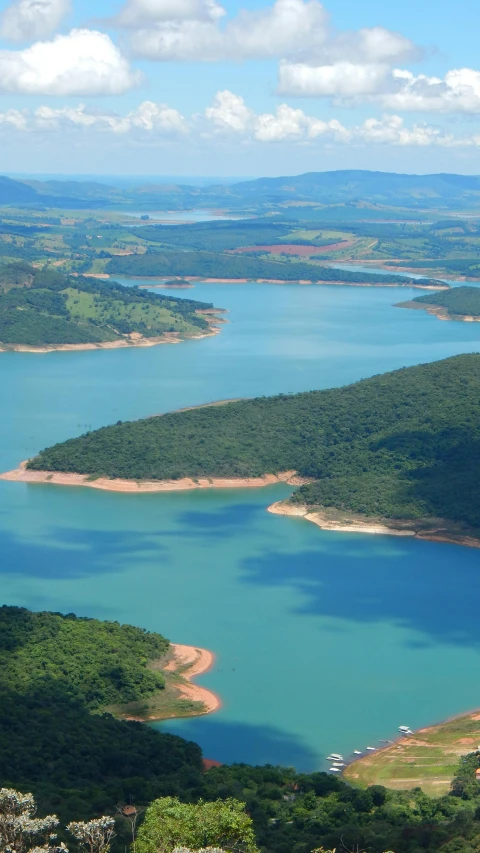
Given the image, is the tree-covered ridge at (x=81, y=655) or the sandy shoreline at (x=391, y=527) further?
the sandy shoreline at (x=391, y=527)

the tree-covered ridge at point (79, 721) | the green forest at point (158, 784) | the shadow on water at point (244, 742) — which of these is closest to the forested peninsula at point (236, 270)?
Answer: the tree-covered ridge at point (79, 721)

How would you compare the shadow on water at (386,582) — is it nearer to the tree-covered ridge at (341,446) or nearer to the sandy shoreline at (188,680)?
the tree-covered ridge at (341,446)

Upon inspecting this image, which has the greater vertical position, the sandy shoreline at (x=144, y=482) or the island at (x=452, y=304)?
the island at (x=452, y=304)

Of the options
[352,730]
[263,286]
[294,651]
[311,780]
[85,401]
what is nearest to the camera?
[311,780]

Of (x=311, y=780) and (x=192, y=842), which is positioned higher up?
(x=192, y=842)

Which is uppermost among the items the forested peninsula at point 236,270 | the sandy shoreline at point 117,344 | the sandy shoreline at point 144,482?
the forested peninsula at point 236,270

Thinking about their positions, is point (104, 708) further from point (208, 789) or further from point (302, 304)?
point (302, 304)

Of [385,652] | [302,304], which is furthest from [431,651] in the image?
[302,304]

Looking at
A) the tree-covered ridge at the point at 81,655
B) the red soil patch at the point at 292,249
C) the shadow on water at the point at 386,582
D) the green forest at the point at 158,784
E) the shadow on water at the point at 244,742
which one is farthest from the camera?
the red soil patch at the point at 292,249

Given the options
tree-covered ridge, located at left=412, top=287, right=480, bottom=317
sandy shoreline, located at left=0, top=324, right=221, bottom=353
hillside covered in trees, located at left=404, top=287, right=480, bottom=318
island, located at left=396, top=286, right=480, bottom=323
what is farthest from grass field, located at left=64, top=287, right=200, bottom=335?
tree-covered ridge, located at left=412, top=287, right=480, bottom=317
